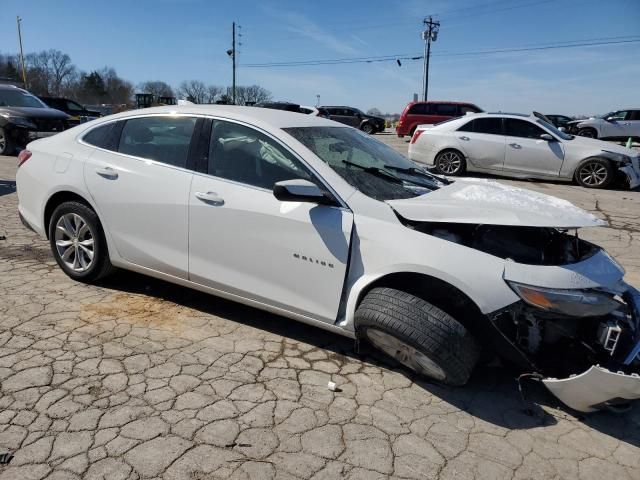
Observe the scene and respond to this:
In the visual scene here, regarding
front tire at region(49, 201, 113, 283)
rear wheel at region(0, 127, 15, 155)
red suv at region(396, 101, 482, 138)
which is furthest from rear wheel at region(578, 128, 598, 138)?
front tire at region(49, 201, 113, 283)

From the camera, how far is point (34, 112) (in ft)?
40.1

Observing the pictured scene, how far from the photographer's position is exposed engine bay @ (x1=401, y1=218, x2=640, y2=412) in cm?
245

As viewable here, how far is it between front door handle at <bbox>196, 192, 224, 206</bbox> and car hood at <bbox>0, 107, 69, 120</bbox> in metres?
Result: 11.1

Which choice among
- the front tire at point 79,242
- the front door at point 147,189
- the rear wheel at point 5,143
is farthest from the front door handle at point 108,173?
the rear wheel at point 5,143

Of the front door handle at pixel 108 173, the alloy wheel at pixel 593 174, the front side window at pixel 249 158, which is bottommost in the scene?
the alloy wheel at pixel 593 174

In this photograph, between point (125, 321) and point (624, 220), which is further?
point (624, 220)

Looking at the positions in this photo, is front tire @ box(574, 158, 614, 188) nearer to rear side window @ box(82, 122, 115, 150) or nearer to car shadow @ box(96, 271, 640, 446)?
car shadow @ box(96, 271, 640, 446)

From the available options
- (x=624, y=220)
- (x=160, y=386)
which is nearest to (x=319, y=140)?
(x=160, y=386)

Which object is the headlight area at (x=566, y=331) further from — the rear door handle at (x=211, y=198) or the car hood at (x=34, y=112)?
the car hood at (x=34, y=112)

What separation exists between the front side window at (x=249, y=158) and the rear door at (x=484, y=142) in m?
8.86

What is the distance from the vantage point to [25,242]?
17.2 feet

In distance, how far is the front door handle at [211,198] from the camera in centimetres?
320

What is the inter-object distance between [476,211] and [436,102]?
19179 millimetres

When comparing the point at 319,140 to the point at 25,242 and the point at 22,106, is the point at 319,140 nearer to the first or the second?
the point at 25,242
